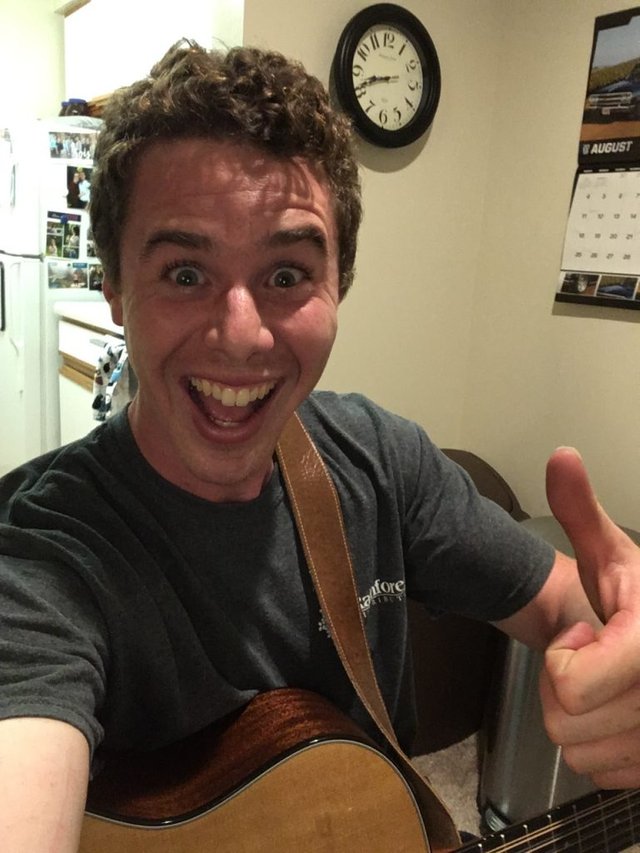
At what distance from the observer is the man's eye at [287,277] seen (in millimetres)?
773

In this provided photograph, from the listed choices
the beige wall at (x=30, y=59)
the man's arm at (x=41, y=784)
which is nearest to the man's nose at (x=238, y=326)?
the man's arm at (x=41, y=784)

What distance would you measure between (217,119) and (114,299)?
0.81ft

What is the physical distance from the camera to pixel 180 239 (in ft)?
2.39

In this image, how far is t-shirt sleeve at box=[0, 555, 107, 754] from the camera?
549mm

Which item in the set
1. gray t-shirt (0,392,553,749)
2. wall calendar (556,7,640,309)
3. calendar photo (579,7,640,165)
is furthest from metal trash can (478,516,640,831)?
calendar photo (579,7,640,165)

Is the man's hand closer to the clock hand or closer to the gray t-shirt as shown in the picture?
the gray t-shirt

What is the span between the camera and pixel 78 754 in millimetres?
547

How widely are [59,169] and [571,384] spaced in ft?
6.58

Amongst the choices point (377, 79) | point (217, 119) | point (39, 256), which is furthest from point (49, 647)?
point (39, 256)

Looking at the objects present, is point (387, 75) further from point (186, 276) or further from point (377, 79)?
point (186, 276)

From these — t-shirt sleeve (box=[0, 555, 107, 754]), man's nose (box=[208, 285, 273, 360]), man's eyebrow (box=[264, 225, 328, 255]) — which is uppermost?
man's eyebrow (box=[264, 225, 328, 255])

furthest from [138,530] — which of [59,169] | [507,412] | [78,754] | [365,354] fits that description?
[59,169]

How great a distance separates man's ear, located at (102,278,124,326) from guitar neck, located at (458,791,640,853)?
733mm

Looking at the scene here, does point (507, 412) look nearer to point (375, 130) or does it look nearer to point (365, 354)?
point (365, 354)
